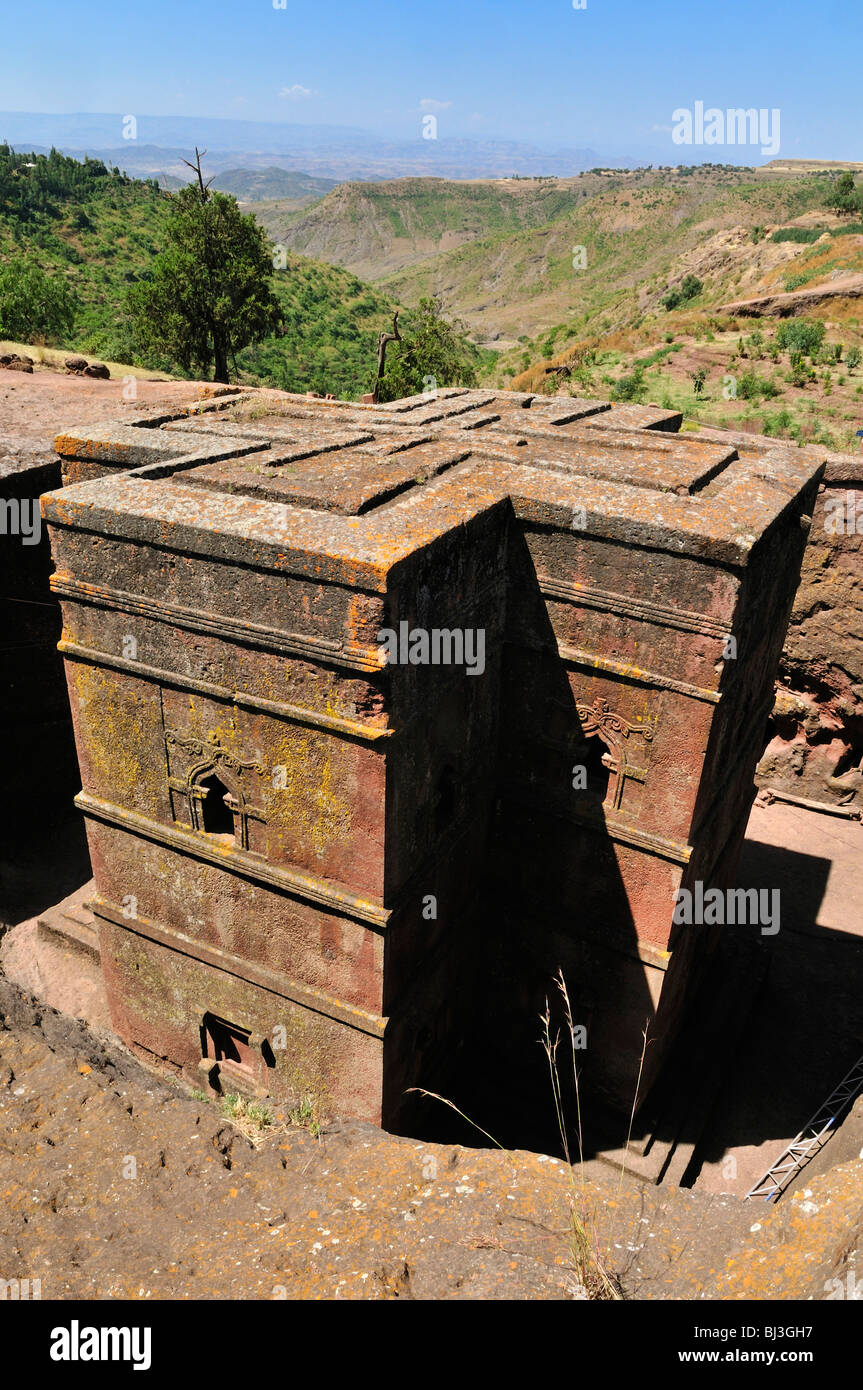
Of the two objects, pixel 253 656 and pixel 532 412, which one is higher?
pixel 532 412

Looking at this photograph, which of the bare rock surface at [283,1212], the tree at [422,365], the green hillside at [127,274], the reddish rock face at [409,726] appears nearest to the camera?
the bare rock surface at [283,1212]

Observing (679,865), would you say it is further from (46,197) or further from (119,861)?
(46,197)

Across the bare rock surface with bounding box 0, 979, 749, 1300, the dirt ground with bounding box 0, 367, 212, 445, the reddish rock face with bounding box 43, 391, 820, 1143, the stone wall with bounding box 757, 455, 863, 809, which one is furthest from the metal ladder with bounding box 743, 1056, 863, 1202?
the dirt ground with bounding box 0, 367, 212, 445

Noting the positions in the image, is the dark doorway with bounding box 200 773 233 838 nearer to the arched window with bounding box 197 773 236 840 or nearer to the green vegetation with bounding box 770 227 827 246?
the arched window with bounding box 197 773 236 840

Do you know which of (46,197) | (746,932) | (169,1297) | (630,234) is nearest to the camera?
(169,1297)

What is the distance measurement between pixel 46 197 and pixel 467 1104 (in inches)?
2753

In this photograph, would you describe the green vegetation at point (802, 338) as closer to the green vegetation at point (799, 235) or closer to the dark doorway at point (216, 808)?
the green vegetation at point (799, 235)

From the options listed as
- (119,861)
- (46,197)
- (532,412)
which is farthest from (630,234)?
(119,861)

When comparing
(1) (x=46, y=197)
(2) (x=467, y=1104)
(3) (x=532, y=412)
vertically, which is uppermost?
(1) (x=46, y=197)

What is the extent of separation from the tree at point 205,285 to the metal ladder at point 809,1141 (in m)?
26.1

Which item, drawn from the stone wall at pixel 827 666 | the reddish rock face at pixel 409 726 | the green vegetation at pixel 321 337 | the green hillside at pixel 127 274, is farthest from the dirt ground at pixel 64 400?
the green vegetation at pixel 321 337

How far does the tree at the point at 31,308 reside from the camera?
30.6 metres

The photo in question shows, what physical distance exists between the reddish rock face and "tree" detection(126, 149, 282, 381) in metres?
20.1

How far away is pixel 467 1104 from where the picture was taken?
10109mm
